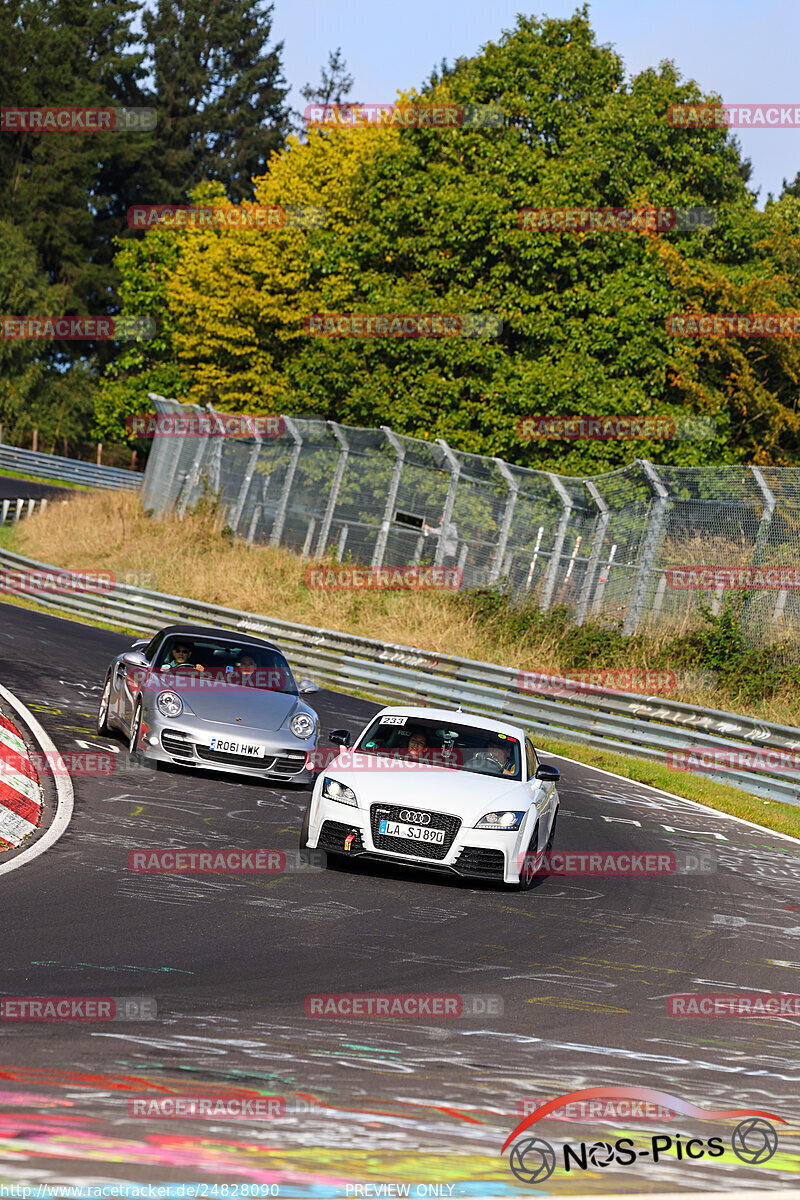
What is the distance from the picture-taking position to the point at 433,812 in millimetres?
10422

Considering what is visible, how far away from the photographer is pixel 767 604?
70.9 ft

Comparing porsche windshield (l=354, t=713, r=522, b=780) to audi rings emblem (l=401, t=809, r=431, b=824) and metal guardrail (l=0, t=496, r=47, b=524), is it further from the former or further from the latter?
metal guardrail (l=0, t=496, r=47, b=524)

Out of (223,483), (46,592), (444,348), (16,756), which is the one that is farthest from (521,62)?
(16,756)

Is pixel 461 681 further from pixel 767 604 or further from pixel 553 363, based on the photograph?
pixel 553 363

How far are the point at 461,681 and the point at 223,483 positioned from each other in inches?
Answer: 556

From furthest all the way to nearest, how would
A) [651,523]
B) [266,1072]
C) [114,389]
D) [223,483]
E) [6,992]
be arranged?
[114,389] → [223,483] → [651,523] → [6,992] → [266,1072]
